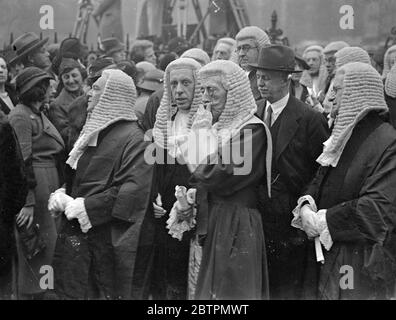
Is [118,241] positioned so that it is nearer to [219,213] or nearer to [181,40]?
[219,213]

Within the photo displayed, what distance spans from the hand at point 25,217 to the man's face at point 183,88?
5.33 feet

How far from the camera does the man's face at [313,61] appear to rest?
35.4 feet

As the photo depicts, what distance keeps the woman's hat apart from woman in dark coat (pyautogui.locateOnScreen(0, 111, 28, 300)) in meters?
1.63

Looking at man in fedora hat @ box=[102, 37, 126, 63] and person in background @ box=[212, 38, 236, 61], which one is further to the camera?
man in fedora hat @ box=[102, 37, 126, 63]

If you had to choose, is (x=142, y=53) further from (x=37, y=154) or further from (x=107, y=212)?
(x=107, y=212)

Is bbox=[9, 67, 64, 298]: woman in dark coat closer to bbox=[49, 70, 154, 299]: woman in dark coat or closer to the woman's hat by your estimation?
the woman's hat

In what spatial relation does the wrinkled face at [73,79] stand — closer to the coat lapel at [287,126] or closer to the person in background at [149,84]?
the person in background at [149,84]

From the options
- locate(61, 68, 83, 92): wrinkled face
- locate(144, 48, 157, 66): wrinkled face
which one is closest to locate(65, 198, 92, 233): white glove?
locate(61, 68, 83, 92): wrinkled face

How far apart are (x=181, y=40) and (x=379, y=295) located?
25.3ft

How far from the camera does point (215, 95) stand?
22.2ft

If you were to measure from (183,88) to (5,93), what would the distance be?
2.37 m

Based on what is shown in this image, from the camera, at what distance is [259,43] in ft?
28.3

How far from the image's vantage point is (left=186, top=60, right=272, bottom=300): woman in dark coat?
6516 mm
